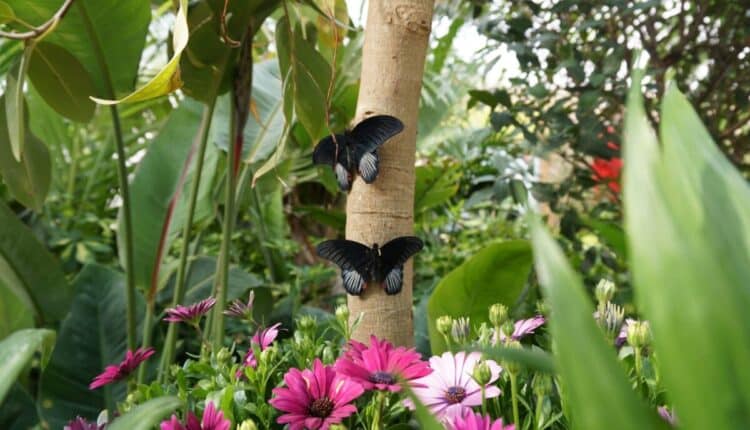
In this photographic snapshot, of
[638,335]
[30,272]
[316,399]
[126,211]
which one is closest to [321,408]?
[316,399]

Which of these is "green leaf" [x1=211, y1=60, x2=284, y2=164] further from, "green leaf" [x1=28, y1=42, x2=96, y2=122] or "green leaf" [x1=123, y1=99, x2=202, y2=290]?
"green leaf" [x1=28, y1=42, x2=96, y2=122]

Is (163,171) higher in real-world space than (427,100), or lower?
lower

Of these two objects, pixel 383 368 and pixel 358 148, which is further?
pixel 358 148

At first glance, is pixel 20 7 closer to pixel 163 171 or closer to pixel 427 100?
pixel 163 171

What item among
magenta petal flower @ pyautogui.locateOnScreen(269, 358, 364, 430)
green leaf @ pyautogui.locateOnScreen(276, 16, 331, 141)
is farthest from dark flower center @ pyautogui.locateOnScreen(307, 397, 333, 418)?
green leaf @ pyautogui.locateOnScreen(276, 16, 331, 141)

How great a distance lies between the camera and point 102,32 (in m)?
0.89

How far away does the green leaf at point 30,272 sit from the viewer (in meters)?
0.95

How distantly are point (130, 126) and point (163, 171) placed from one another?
0.87 meters

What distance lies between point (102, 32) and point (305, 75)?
0.35m

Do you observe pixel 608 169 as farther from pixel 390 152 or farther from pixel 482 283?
pixel 390 152

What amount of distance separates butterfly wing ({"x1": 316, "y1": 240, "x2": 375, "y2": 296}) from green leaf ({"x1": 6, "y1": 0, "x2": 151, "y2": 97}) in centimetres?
46

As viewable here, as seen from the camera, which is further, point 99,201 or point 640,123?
point 99,201

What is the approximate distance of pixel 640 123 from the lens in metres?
0.19

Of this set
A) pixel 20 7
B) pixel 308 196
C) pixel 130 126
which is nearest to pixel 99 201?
pixel 130 126
